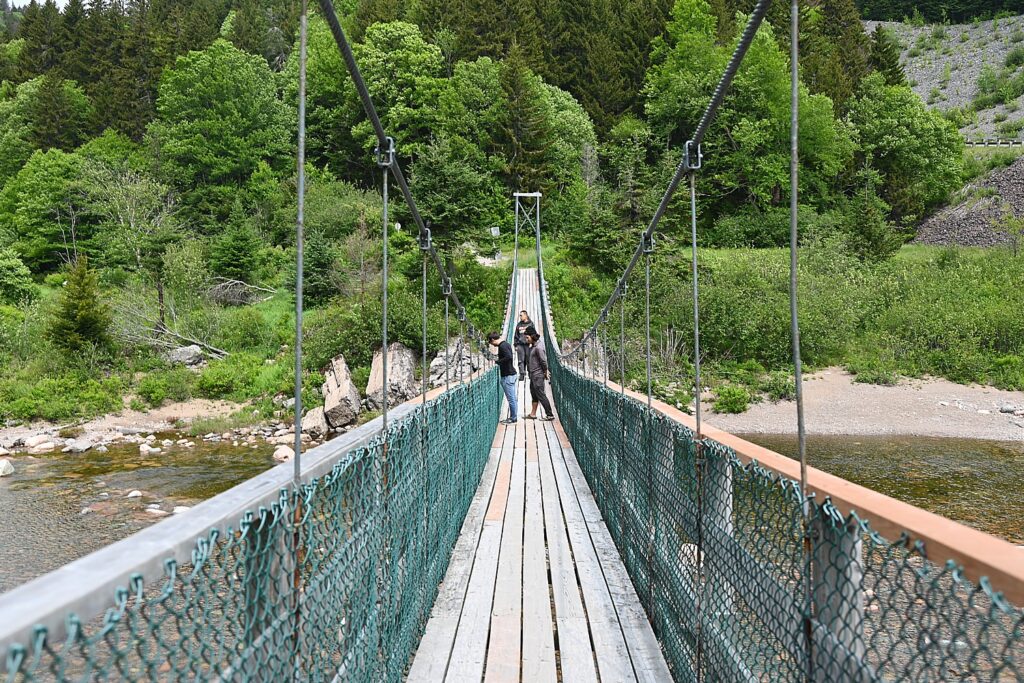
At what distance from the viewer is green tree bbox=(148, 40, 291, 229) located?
92.2 feet

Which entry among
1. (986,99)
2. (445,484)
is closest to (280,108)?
(445,484)

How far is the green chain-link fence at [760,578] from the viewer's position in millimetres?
996

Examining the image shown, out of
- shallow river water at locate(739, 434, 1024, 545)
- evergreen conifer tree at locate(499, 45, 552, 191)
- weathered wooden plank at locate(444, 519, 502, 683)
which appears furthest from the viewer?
evergreen conifer tree at locate(499, 45, 552, 191)

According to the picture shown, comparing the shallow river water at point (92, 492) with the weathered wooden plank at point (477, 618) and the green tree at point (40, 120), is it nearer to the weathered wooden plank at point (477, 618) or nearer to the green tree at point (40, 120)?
the weathered wooden plank at point (477, 618)

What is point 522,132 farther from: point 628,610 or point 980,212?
point 628,610

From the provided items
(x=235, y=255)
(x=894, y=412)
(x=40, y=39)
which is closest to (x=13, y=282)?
(x=235, y=255)

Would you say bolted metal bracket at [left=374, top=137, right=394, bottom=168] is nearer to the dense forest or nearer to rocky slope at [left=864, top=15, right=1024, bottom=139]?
the dense forest

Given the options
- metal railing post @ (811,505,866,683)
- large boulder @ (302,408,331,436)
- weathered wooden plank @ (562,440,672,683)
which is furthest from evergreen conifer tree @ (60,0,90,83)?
metal railing post @ (811,505,866,683)

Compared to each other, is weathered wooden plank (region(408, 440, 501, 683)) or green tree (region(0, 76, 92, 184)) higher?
green tree (region(0, 76, 92, 184))

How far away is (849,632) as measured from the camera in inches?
42.4

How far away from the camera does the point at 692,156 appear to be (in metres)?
2.46

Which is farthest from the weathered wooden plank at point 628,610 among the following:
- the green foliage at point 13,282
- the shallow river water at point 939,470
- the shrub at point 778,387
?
the green foliage at point 13,282

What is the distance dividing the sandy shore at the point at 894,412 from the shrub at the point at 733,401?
14 cm

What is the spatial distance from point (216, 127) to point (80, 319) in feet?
48.2
